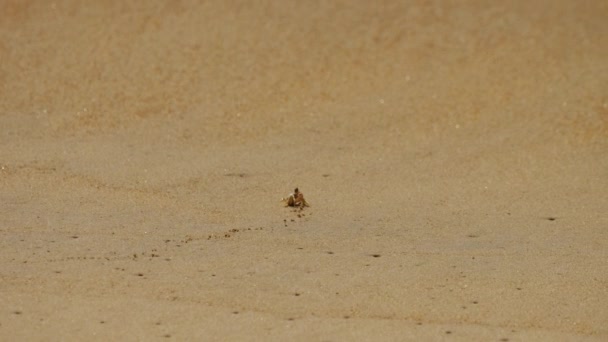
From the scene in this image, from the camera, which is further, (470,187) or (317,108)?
(317,108)

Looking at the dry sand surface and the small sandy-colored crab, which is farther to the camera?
the small sandy-colored crab

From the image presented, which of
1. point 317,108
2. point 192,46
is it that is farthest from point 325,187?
point 192,46

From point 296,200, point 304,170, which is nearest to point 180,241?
point 296,200

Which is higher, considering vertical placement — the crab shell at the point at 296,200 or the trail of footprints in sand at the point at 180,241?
the crab shell at the point at 296,200

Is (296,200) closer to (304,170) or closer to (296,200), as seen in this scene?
(296,200)

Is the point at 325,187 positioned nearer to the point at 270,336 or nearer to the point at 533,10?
the point at 270,336

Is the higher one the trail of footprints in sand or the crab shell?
the crab shell

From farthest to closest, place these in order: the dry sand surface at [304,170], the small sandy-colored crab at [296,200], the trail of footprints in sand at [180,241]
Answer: the small sandy-colored crab at [296,200]
the trail of footprints in sand at [180,241]
the dry sand surface at [304,170]

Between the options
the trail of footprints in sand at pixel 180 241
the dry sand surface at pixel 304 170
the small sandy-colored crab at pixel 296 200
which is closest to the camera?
the dry sand surface at pixel 304 170
